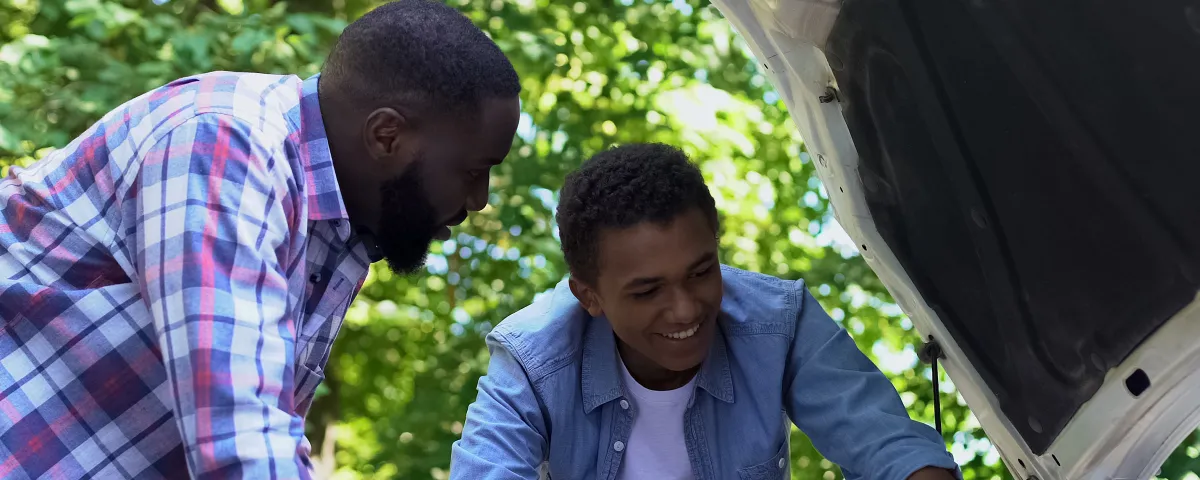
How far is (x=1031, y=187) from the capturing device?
1.45m

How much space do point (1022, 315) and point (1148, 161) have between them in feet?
1.32

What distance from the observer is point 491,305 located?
4.10 meters

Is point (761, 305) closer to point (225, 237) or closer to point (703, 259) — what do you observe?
point (703, 259)

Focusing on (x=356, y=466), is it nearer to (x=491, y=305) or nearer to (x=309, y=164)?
(x=491, y=305)

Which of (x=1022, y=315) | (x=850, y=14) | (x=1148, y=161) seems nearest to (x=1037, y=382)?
(x=1022, y=315)

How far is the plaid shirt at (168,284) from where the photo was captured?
1.28 m

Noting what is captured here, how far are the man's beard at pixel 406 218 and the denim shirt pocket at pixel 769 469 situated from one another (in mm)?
757

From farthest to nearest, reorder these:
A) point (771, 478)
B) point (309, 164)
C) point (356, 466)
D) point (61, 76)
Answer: point (356, 466)
point (61, 76)
point (771, 478)
point (309, 164)

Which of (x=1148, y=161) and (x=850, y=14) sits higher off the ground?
(x=1148, y=161)

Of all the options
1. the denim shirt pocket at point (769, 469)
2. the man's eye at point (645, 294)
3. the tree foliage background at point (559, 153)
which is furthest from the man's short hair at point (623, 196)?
the tree foliage background at point (559, 153)

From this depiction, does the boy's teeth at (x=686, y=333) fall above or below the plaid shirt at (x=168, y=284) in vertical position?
below

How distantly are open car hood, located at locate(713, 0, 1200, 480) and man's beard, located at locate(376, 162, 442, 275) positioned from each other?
24.5 inches

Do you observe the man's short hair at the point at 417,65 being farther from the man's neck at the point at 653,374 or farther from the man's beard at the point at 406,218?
the man's neck at the point at 653,374

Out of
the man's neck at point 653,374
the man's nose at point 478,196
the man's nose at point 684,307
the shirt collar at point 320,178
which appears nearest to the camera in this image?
the shirt collar at point 320,178
